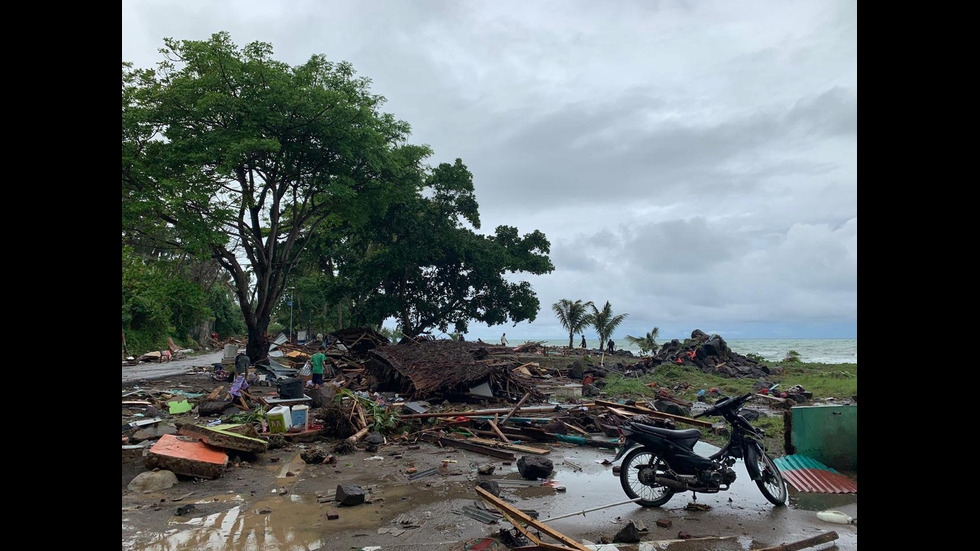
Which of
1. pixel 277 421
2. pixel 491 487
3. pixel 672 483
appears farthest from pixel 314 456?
pixel 672 483

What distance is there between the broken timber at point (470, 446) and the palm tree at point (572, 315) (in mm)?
29093

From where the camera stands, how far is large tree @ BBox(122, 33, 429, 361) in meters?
19.1

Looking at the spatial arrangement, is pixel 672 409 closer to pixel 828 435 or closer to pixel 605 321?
pixel 828 435

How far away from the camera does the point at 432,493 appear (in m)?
7.42

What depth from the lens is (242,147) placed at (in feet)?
59.5

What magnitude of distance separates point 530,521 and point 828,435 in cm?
528

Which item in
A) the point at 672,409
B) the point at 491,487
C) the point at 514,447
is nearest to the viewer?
the point at 491,487

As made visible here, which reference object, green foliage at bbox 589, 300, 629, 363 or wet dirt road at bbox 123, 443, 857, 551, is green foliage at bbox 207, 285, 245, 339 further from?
wet dirt road at bbox 123, 443, 857, 551

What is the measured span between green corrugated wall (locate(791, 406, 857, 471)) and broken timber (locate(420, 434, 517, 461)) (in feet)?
15.2

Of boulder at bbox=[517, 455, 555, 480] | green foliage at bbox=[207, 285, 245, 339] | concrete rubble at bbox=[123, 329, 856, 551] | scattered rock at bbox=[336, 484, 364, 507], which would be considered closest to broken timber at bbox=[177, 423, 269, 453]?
concrete rubble at bbox=[123, 329, 856, 551]
